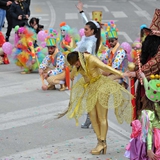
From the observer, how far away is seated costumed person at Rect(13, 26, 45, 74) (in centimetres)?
1384

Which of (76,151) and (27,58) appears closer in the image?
(76,151)

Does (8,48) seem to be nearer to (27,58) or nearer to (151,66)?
(27,58)

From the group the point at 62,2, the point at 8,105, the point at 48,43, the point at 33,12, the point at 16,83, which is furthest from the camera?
the point at 62,2

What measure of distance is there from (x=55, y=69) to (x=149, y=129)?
6228mm

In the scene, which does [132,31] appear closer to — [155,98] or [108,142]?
[108,142]

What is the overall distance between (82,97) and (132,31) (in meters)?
13.2

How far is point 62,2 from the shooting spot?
2877cm

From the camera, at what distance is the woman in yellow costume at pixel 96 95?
739 centimetres

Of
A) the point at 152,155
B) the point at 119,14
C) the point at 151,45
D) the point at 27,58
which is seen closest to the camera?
the point at 152,155

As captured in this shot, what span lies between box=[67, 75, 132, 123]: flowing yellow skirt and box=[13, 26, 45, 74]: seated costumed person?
6.17m

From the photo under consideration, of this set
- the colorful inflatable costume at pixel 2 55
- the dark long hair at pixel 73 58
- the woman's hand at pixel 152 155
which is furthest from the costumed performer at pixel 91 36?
the colorful inflatable costume at pixel 2 55

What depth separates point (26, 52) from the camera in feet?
45.6

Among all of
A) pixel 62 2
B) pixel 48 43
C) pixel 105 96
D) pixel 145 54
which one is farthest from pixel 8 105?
pixel 62 2

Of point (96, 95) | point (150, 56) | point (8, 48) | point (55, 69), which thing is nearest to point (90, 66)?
point (96, 95)
